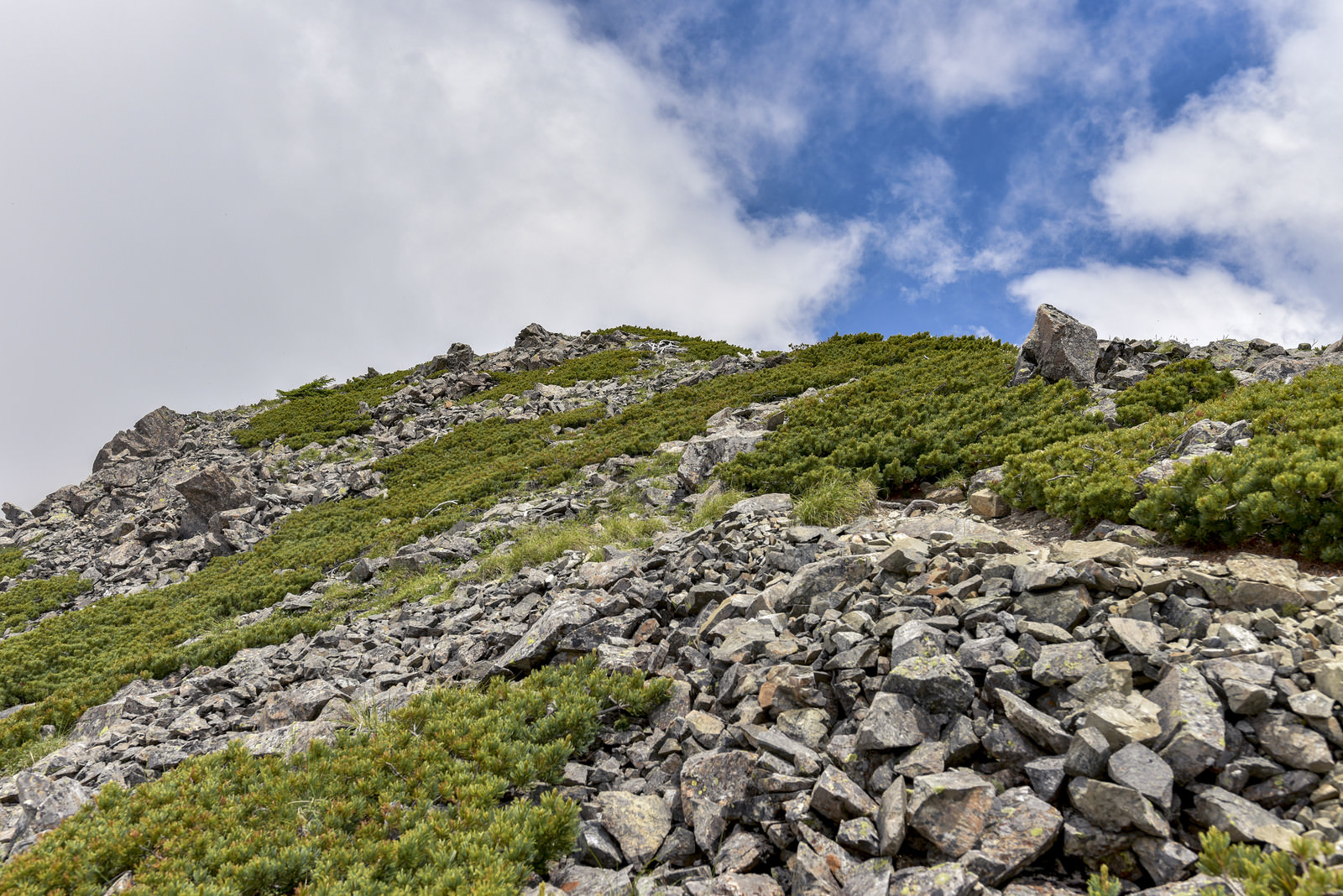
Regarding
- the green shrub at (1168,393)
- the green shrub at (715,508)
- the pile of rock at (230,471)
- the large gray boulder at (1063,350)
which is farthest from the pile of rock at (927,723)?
the pile of rock at (230,471)

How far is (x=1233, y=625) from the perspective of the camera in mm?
5078

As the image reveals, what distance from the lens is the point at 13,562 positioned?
27.8 metres

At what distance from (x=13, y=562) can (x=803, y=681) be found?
1517 inches

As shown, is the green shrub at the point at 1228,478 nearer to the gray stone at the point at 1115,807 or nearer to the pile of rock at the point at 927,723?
the pile of rock at the point at 927,723

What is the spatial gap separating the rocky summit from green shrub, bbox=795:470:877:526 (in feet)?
0.27

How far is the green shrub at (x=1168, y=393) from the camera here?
12711 millimetres

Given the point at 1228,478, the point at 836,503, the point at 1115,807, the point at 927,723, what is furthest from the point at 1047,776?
the point at 836,503

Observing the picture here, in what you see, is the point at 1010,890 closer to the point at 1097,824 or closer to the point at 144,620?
the point at 1097,824

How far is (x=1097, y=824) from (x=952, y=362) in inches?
808

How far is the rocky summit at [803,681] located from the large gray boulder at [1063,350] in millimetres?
95

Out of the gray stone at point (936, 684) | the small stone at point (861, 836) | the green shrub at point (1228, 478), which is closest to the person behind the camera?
the small stone at point (861, 836)

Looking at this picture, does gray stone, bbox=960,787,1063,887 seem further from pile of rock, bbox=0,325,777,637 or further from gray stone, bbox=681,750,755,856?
pile of rock, bbox=0,325,777,637

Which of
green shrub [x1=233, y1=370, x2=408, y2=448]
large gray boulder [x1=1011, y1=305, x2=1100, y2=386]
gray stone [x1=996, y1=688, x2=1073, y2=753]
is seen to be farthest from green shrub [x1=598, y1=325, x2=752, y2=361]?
gray stone [x1=996, y1=688, x2=1073, y2=753]

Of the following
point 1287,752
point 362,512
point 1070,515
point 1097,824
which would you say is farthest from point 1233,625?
point 362,512
